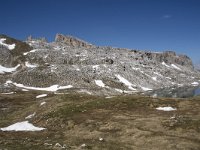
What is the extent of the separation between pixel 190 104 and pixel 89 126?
26.9 meters

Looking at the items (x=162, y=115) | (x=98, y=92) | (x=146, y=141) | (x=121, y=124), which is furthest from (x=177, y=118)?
(x=98, y=92)

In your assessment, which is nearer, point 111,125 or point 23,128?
point 111,125

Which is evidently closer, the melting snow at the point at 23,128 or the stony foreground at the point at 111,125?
the stony foreground at the point at 111,125

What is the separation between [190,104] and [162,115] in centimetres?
1296

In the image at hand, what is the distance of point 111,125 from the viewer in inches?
2012

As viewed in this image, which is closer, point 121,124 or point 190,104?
point 121,124

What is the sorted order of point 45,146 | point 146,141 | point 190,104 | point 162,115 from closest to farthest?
point 45,146
point 146,141
point 162,115
point 190,104

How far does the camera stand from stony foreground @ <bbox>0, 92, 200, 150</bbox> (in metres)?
39.9

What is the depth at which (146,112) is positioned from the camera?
6206 cm

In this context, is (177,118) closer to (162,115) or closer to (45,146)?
(162,115)

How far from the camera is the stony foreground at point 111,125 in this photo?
3990 centimetres

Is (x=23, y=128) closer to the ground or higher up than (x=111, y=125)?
closer to the ground

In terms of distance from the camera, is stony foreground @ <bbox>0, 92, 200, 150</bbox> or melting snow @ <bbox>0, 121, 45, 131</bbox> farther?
melting snow @ <bbox>0, 121, 45, 131</bbox>

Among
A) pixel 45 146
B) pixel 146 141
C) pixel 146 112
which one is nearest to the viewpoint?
pixel 45 146
